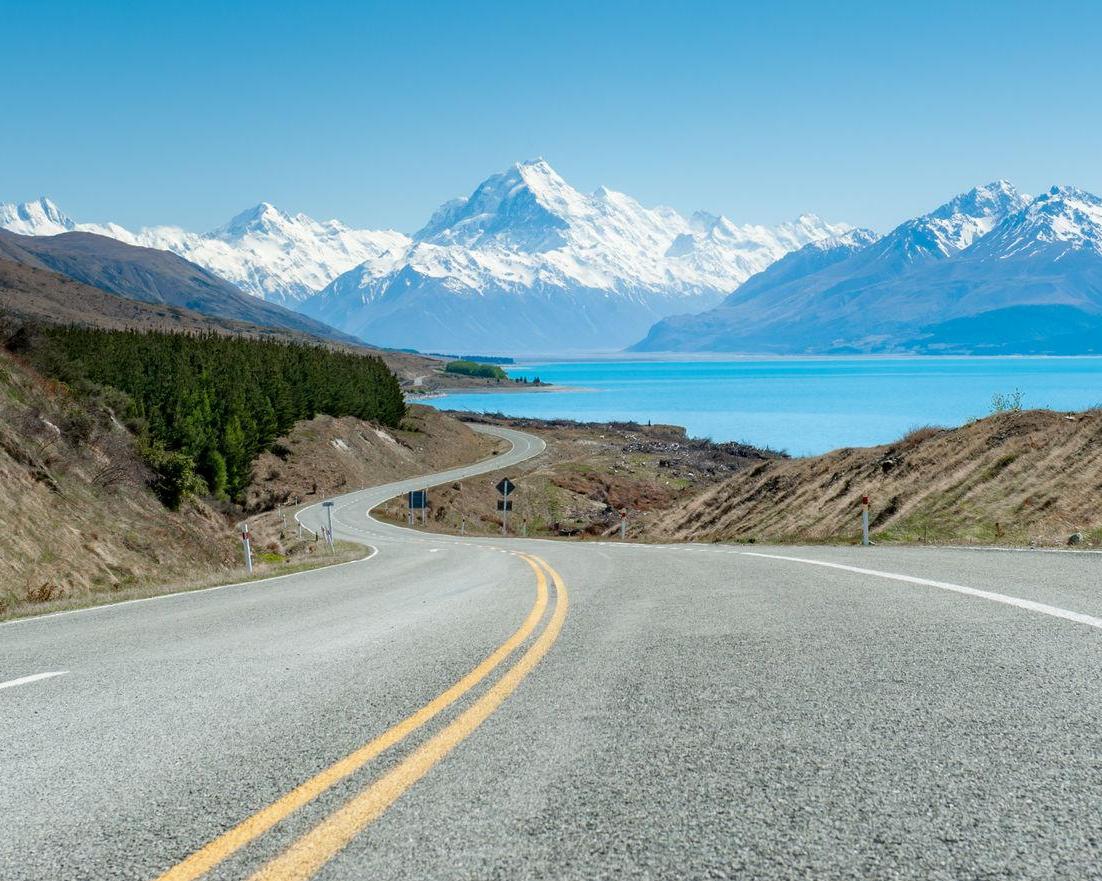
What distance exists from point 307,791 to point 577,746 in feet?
4.36

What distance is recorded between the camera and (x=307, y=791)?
4.24 meters

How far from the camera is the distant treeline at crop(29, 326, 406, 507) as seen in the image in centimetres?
5447

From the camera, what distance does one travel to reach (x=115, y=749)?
4.96 metres

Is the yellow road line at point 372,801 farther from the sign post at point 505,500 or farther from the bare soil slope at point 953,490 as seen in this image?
the sign post at point 505,500

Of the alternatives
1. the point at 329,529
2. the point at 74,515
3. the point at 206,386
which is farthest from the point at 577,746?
the point at 206,386

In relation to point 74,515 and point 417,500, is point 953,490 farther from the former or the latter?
point 417,500

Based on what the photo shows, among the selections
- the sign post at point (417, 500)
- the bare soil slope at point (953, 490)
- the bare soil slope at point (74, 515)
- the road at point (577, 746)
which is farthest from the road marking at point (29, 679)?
the sign post at point (417, 500)

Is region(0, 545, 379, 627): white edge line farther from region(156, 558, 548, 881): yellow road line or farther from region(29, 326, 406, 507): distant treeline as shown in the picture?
region(29, 326, 406, 507): distant treeline

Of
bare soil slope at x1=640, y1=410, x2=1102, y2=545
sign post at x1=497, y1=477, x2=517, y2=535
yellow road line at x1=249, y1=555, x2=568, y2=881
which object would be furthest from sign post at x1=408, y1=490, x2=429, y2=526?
yellow road line at x1=249, y1=555, x2=568, y2=881

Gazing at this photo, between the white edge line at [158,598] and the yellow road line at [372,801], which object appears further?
the white edge line at [158,598]

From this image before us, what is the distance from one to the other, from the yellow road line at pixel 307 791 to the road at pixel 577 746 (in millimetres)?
16

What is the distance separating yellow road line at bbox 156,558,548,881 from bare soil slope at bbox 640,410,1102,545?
1552 cm

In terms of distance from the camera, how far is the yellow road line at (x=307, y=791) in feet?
11.6

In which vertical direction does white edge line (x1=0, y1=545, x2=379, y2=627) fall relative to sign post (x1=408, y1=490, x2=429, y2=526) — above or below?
above
